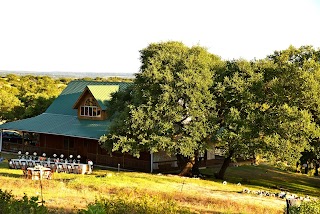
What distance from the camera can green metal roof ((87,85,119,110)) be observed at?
122ft

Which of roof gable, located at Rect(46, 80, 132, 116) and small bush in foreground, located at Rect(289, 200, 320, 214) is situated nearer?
small bush in foreground, located at Rect(289, 200, 320, 214)

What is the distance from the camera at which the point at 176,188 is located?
25.2 meters

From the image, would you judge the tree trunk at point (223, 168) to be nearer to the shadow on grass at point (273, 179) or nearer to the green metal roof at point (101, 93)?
the shadow on grass at point (273, 179)

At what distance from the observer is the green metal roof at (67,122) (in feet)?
118

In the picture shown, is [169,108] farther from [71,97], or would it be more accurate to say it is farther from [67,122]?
[71,97]

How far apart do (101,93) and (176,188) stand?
48.6ft

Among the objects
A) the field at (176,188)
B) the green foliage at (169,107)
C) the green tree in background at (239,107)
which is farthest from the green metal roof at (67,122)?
the green tree in background at (239,107)

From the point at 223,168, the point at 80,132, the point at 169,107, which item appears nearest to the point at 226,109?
the point at 169,107

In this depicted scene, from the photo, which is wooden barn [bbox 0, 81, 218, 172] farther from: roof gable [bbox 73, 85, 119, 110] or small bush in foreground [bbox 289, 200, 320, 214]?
small bush in foreground [bbox 289, 200, 320, 214]

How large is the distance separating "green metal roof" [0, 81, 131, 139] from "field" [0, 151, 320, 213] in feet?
10.4

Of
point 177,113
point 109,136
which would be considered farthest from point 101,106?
point 177,113

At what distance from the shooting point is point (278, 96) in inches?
1199

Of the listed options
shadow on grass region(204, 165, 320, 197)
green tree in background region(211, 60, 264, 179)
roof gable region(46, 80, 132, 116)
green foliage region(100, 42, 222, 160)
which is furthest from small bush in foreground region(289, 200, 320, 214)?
roof gable region(46, 80, 132, 116)

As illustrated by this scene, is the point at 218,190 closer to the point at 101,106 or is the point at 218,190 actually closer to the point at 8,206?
the point at 101,106
